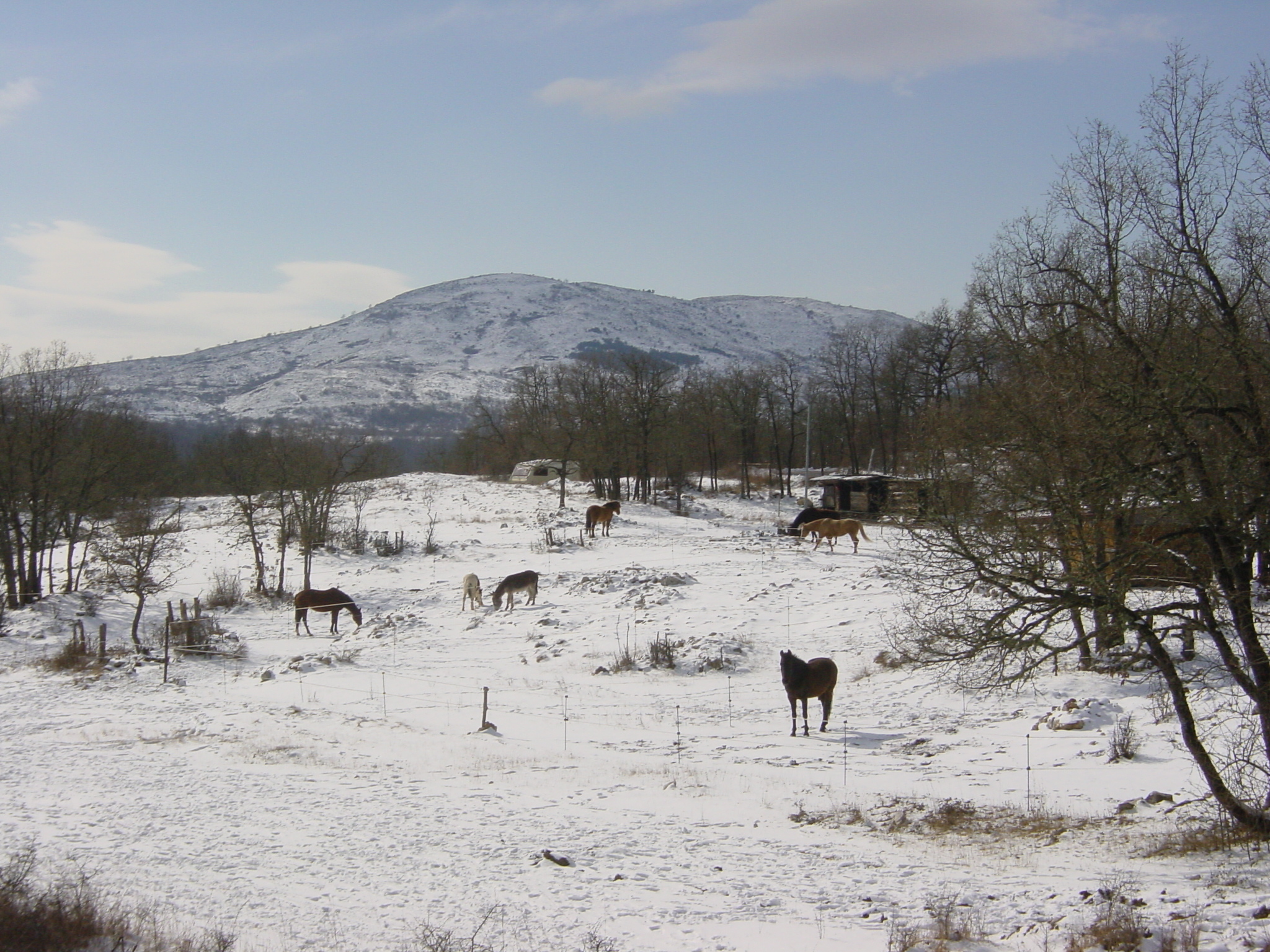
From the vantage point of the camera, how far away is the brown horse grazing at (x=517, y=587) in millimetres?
27312

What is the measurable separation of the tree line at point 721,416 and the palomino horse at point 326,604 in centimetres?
2485

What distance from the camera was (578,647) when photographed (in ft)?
74.1

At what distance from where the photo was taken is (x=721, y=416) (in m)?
63.8

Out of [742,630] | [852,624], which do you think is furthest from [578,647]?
[852,624]

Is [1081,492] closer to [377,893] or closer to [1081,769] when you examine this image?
[1081,769]

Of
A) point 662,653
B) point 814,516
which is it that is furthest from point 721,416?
point 662,653

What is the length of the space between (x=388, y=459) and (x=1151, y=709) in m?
41.9

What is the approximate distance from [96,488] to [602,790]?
26828mm

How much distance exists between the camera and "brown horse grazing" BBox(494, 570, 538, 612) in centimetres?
2731

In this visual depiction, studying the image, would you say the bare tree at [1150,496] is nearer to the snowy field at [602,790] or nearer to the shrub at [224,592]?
the snowy field at [602,790]

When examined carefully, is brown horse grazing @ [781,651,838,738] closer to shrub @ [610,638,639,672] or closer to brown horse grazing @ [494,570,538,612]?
shrub @ [610,638,639,672]

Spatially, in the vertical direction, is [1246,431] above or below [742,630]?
above

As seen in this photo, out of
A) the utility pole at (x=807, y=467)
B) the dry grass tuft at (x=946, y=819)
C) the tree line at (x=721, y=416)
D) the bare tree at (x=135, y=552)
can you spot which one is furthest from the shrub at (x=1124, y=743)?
the utility pole at (x=807, y=467)

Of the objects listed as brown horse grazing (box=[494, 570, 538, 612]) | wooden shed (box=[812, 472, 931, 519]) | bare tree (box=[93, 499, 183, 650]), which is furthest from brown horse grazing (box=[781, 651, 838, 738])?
wooden shed (box=[812, 472, 931, 519])
